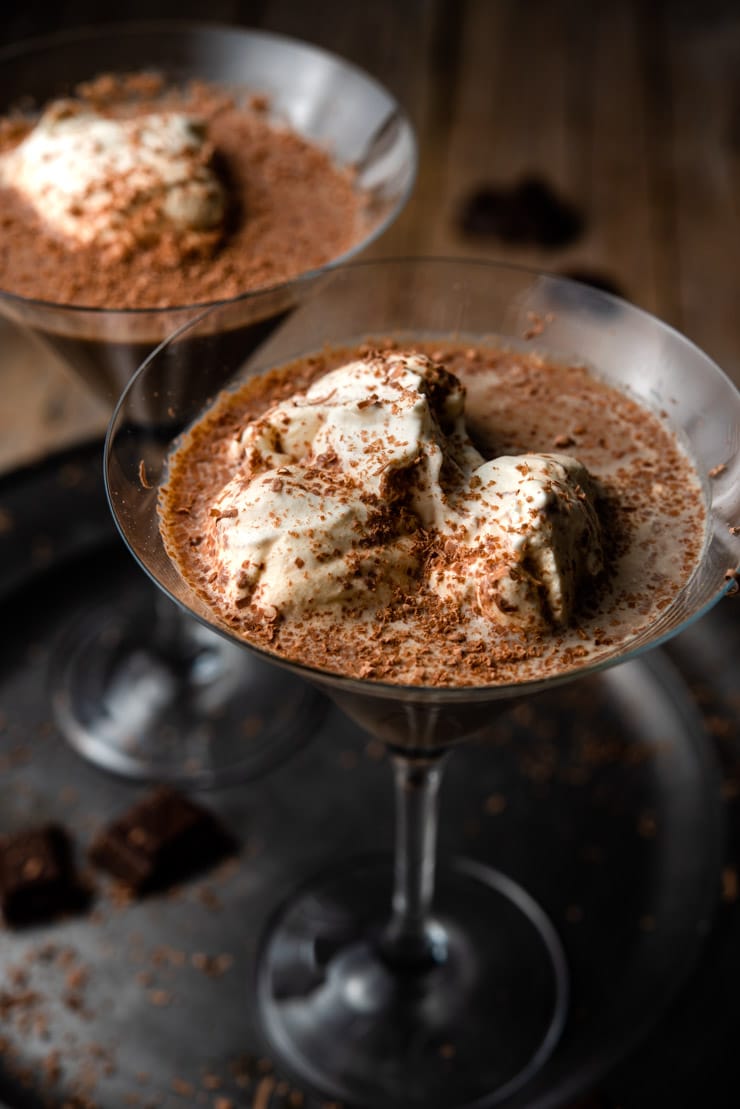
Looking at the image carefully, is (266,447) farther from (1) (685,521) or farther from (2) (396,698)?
(1) (685,521)

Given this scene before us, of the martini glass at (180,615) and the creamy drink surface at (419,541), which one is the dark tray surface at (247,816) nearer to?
the martini glass at (180,615)

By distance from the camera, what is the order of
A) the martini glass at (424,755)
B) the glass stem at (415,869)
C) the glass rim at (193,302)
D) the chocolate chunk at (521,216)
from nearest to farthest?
the martini glass at (424,755), the glass rim at (193,302), the glass stem at (415,869), the chocolate chunk at (521,216)

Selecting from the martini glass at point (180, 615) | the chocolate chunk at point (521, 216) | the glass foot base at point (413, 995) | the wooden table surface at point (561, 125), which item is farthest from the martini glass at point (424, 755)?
the chocolate chunk at point (521, 216)

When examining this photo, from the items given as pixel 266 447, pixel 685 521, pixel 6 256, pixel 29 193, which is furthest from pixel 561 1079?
pixel 29 193

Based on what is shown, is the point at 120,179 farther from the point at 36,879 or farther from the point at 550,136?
the point at 550,136

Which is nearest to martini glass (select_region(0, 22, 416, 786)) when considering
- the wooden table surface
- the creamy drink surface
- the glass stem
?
the glass stem

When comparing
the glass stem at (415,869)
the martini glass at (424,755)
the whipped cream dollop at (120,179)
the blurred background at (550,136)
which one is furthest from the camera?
the blurred background at (550,136)
